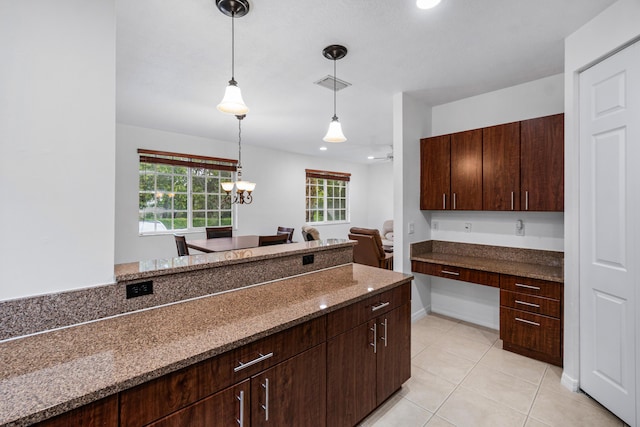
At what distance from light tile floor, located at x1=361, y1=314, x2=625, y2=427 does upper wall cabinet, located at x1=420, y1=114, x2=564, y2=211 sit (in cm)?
141

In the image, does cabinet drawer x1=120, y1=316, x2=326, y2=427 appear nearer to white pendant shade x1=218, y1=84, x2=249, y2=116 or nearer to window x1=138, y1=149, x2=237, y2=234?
white pendant shade x1=218, y1=84, x2=249, y2=116

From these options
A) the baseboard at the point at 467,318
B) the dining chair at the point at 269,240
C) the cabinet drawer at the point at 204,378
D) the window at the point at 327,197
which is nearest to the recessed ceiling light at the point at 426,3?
the cabinet drawer at the point at 204,378

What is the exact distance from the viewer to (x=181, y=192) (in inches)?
204

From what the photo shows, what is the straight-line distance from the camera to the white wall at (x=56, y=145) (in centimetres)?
113

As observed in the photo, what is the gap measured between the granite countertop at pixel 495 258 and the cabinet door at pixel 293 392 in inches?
82.6

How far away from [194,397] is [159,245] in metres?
4.46

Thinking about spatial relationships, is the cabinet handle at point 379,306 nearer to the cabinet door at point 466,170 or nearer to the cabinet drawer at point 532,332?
the cabinet drawer at point 532,332

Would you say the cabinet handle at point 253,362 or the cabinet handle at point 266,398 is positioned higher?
the cabinet handle at point 253,362

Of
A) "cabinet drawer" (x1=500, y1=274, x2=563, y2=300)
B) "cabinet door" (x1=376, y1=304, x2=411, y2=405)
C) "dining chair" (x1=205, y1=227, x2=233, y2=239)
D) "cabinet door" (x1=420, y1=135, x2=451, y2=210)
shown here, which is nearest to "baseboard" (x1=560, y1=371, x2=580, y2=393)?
"cabinet drawer" (x1=500, y1=274, x2=563, y2=300)

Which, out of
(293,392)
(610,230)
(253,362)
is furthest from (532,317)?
(253,362)

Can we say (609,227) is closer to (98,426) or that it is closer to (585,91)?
(585,91)

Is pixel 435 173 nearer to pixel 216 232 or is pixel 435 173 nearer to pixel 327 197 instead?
pixel 216 232

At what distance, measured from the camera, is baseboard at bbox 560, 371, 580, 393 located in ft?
6.95

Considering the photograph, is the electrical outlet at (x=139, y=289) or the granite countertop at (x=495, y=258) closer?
the electrical outlet at (x=139, y=289)
